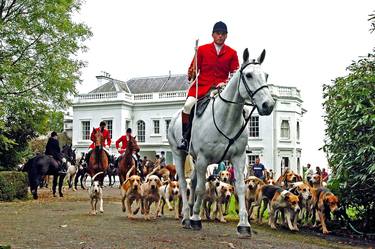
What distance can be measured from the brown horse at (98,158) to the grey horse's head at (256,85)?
8948 millimetres

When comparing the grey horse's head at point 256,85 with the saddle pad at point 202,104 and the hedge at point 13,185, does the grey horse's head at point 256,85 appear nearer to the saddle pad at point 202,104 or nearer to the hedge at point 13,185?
the saddle pad at point 202,104

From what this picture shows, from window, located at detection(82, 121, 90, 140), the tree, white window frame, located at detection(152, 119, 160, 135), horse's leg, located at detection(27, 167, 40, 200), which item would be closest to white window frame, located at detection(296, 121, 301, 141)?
white window frame, located at detection(152, 119, 160, 135)

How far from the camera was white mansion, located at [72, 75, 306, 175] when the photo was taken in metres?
47.2

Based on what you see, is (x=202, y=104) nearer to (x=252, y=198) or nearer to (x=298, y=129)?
(x=252, y=198)

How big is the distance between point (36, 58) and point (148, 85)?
34.9 m

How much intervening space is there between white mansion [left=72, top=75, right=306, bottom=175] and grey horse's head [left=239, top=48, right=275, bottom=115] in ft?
129

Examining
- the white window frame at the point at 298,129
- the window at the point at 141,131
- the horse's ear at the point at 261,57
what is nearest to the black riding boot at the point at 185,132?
the horse's ear at the point at 261,57

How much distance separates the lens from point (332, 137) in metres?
11.1

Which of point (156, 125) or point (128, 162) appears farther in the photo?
point (156, 125)

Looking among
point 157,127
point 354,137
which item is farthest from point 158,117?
point 354,137

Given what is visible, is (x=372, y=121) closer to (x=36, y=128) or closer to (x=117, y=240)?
(x=117, y=240)

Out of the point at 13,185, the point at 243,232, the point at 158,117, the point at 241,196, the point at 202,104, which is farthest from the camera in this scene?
the point at 158,117

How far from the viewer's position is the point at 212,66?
349 inches

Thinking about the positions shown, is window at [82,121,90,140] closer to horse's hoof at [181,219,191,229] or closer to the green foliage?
the green foliage
